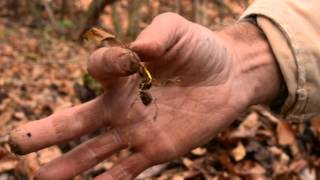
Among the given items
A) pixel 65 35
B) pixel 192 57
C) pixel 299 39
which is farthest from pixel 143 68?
pixel 65 35

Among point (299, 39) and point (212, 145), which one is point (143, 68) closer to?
point (299, 39)

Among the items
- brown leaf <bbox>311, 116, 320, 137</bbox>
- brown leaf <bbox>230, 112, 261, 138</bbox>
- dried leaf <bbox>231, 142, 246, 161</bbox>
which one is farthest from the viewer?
brown leaf <bbox>311, 116, 320, 137</bbox>

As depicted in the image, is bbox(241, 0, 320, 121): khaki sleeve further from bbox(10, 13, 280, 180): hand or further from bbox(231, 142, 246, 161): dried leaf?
bbox(231, 142, 246, 161): dried leaf

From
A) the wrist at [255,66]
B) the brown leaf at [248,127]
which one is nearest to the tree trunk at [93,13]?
the brown leaf at [248,127]

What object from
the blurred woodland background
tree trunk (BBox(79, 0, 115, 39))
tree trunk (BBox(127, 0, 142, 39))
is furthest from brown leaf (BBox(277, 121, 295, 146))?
tree trunk (BBox(127, 0, 142, 39))

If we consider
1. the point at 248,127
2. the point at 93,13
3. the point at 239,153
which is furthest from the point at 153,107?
the point at 93,13

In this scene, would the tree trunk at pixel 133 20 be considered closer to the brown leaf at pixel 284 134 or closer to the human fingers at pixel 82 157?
the brown leaf at pixel 284 134
